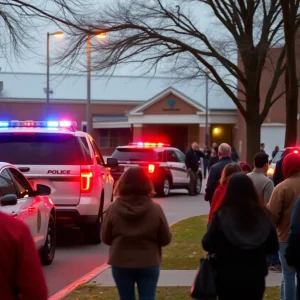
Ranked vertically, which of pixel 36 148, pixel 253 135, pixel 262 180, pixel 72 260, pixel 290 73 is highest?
pixel 290 73

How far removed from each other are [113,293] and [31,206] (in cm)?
208

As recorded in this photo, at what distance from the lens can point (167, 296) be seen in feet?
28.9

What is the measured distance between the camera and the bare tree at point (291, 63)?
14007 millimetres

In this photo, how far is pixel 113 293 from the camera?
9016 millimetres

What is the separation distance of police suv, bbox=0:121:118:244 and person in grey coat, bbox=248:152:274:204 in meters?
4.15

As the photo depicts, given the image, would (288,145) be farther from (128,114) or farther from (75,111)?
(75,111)

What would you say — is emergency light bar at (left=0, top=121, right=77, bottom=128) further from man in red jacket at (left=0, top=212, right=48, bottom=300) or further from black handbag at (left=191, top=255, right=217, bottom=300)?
man in red jacket at (left=0, top=212, right=48, bottom=300)

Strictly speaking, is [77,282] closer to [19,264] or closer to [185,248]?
[185,248]

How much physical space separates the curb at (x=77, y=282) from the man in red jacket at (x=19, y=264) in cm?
527

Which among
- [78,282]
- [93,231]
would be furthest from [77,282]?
[93,231]

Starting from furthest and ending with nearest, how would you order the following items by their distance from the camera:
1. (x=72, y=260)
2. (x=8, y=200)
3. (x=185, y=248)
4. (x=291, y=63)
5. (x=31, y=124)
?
(x=291, y=63), (x=31, y=124), (x=185, y=248), (x=72, y=260), (x=8, y=200)

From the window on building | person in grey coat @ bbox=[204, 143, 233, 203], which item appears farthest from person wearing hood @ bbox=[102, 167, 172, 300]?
→ the window on building

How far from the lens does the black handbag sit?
573 centimetres

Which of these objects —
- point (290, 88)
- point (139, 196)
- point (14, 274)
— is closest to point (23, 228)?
point (14, 274)
